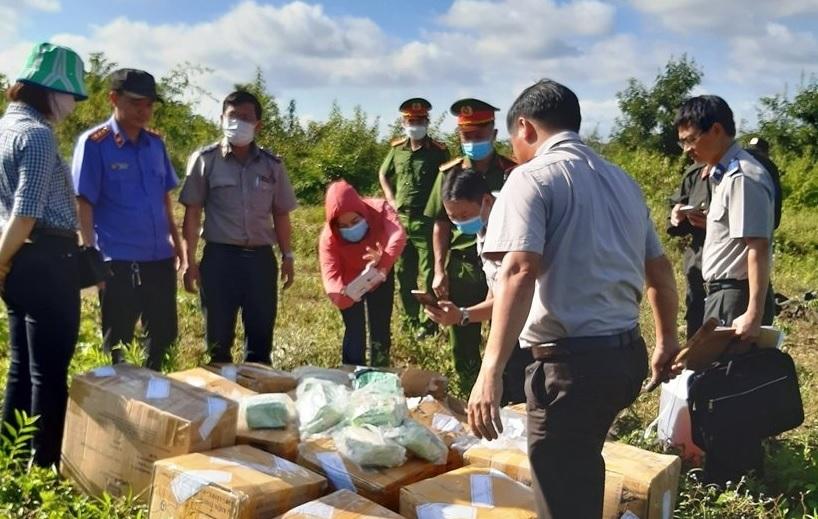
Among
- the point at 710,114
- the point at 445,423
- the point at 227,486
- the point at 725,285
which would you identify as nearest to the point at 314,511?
the point at 227,486

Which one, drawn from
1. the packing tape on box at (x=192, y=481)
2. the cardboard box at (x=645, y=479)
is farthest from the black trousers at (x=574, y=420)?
the packing tape on box at (x=192, y=481)

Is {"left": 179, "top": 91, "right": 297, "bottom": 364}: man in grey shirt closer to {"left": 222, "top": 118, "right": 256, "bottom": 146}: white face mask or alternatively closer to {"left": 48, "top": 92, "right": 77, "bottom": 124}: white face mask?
{"left": 222, "top": 118, "right": 256, "bottom": 146}: white face mask

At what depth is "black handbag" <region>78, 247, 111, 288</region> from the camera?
3105 mm

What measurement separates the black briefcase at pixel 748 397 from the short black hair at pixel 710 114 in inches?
36.9

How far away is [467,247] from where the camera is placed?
13.7 feet

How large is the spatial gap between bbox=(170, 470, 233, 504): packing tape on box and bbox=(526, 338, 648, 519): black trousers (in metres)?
0.97

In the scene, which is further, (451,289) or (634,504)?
(451,289)

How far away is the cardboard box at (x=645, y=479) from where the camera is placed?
2.58 m

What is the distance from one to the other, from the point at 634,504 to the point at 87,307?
4.69 metres

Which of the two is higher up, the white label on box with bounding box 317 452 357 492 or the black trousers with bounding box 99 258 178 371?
the black trousers with bounding box 99 258 178 371

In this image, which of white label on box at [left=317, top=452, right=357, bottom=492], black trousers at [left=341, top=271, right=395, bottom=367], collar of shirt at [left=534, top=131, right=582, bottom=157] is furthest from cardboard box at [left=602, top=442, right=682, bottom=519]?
black trousers at [left=341, top=271, right=395, bottom=367]

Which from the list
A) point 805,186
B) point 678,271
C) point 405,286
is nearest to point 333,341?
point 405,286

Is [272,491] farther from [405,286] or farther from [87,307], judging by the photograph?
[87,307]

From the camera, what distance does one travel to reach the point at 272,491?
2480 mm
